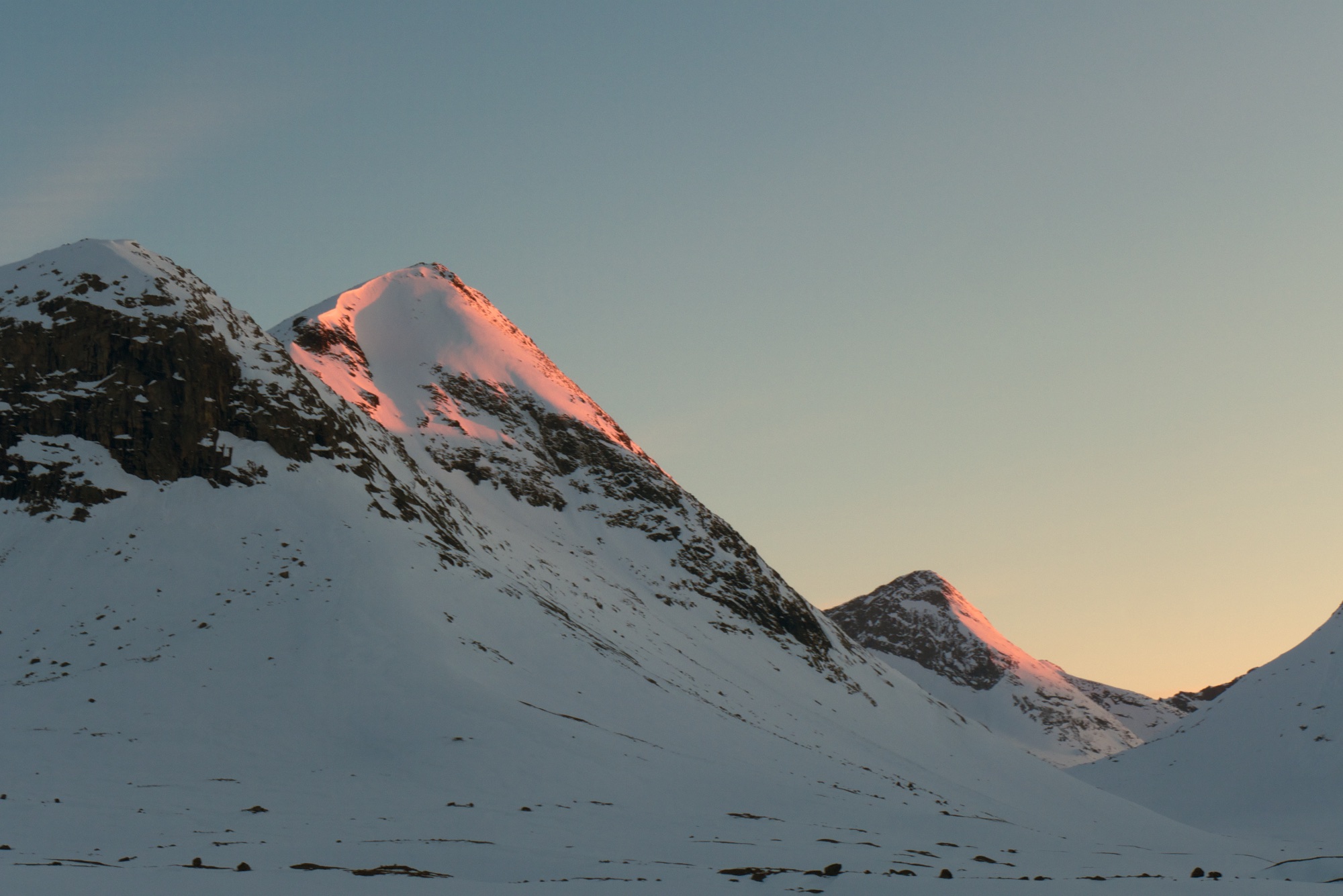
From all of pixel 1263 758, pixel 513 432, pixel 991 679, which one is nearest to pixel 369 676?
pixel 513 432

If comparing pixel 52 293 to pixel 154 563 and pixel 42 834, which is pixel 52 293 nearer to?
pixel 154 563

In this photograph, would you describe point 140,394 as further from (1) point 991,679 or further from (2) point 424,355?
(1) point 991,679

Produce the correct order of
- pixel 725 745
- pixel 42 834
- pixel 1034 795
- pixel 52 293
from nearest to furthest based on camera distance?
pixel 42 834 → pixel 725 745 → pixel 52 293 → pixel 1034 795

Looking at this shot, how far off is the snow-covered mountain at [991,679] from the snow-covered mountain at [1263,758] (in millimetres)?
60864

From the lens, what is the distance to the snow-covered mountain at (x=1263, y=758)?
6531 cm

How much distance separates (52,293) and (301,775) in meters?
37.3

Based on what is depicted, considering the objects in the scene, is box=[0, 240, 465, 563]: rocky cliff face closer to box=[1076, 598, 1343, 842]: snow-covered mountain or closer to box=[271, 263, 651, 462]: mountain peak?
box=[271, 263, 651, 462]: mountain peak

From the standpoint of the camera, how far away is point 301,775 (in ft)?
89.0

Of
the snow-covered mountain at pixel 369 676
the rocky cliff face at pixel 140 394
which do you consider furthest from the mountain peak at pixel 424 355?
the rocky cliff face at pixel 140 394

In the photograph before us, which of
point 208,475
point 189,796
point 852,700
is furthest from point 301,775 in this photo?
point 852,700

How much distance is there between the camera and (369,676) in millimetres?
34156

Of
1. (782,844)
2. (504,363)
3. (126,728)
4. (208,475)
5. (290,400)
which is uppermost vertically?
(504,363)

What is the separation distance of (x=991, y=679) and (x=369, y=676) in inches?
6144

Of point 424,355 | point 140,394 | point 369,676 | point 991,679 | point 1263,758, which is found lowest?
point 369,676
